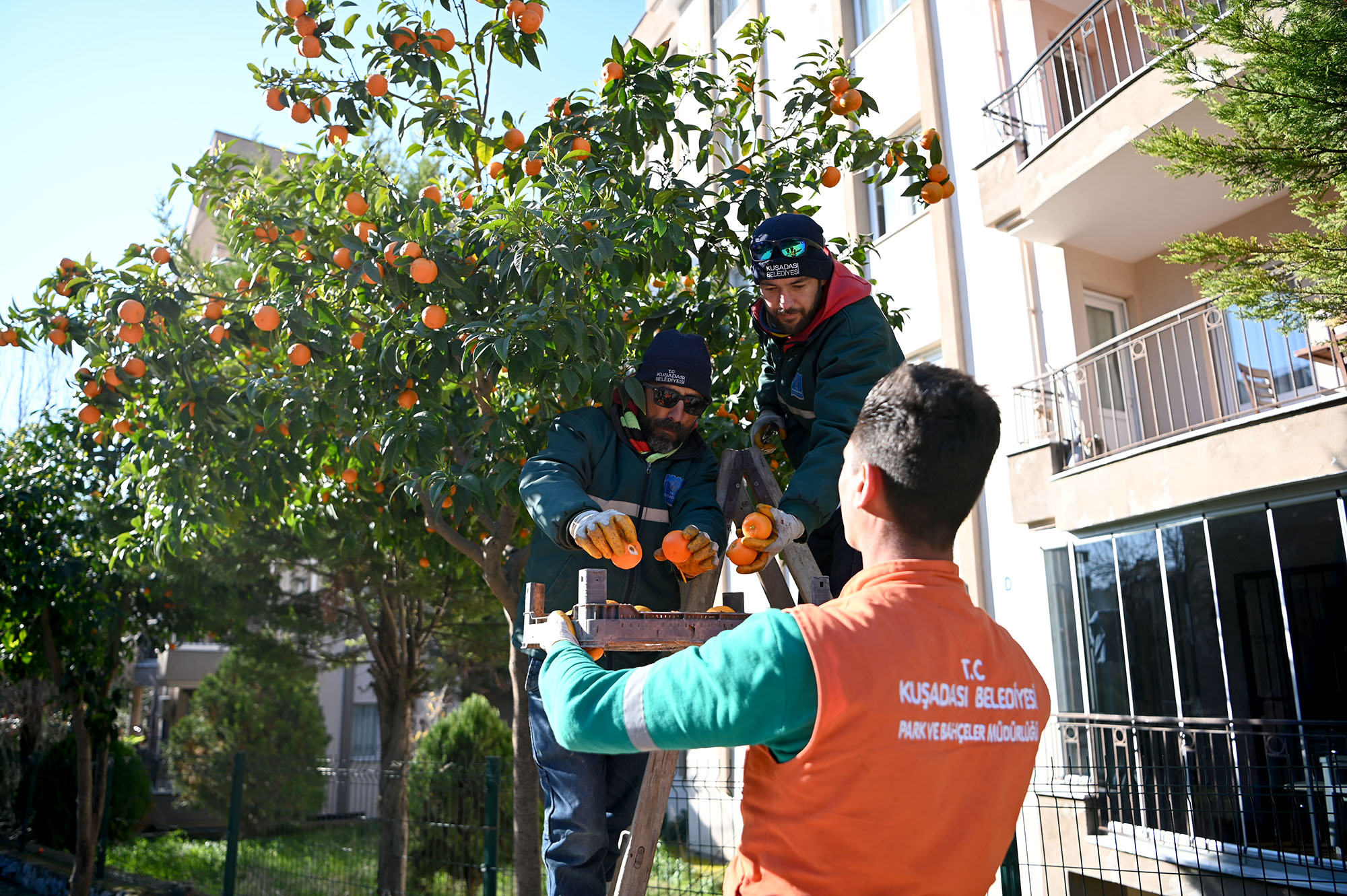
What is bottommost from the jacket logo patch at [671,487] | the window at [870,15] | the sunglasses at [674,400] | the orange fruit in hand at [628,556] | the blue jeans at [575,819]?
the blue jeans at [575,819]

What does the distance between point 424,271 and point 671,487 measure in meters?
1.52

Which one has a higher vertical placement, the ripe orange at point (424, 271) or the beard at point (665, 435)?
the ripe orange at point (424, 271)

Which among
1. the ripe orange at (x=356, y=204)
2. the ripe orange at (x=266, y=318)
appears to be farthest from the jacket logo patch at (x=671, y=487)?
the ripe orange at (x=356, y=204)

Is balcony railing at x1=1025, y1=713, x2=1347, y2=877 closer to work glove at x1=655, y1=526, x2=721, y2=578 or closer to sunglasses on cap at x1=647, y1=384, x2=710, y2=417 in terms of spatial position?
sunglasses on cap at x1=647, y1=384, x2=710, y2=417

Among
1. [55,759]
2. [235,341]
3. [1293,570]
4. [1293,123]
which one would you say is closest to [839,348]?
[1293,123]

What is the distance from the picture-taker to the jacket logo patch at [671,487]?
3.00m

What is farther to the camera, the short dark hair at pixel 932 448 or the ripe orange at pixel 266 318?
the ripe orange at pixel 266 318

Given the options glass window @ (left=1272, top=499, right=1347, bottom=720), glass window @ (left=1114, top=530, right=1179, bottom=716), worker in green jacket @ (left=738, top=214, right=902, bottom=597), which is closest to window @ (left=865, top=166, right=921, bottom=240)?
A: glass window @ (left=1114, top=530, right=1179, bottom=716)

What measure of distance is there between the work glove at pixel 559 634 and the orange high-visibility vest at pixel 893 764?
0.52 metres

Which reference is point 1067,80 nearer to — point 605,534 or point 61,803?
point 605,534

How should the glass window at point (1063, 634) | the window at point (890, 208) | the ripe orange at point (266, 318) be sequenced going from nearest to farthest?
the ripe orange at point (266, 318), the glass window at point (1063, 634), the window at point (890, 208)

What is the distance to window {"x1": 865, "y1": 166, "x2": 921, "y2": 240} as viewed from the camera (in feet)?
38.9

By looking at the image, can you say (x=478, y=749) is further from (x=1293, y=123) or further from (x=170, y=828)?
(x=1293, y=123)

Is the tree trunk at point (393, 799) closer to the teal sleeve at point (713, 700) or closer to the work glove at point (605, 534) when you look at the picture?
the work glove at point (605, 534)
